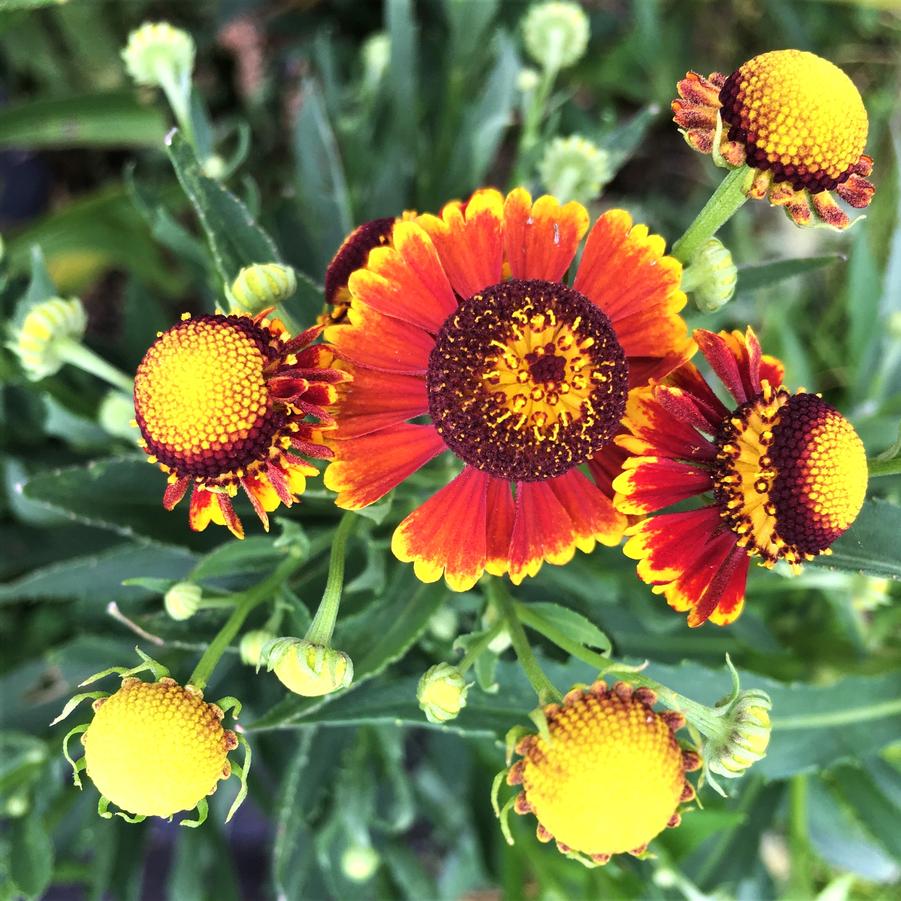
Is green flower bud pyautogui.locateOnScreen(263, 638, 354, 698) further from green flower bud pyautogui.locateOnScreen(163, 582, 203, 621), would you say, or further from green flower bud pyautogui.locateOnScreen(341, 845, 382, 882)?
green flower bud pyautogui.locateOnScreen(341, 845, 382, 882)

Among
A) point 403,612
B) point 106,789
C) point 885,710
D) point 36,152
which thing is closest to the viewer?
point 106,789

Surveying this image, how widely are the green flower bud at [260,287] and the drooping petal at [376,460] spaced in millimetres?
129

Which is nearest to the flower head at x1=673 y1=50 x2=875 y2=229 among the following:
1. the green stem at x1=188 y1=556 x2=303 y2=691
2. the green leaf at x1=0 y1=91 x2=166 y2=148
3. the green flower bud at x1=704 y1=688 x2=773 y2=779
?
the green flower bud at x1=704 y1=688 x2=773 y2=779

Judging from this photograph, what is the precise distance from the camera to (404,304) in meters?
0.65

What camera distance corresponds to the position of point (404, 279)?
65 cm

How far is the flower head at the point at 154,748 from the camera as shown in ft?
1.86

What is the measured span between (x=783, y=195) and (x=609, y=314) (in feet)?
0.49

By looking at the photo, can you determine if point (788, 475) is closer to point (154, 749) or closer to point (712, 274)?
point (712, 274)

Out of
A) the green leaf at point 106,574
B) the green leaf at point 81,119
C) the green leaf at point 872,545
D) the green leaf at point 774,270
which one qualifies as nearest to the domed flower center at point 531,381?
the green leaf at point 872,545

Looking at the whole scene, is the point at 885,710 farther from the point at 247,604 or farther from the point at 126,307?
the point at 126,307

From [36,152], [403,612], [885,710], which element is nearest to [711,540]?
[403,612]

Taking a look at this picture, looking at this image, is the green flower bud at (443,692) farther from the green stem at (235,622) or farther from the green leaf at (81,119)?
the green leaf at (81,119)

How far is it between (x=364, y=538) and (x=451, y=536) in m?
0.16

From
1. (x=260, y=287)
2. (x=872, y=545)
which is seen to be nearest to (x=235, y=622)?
(x=260, y=287)
